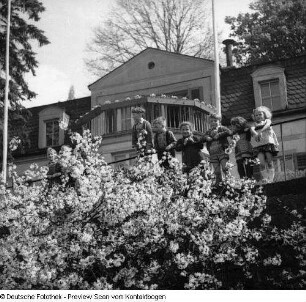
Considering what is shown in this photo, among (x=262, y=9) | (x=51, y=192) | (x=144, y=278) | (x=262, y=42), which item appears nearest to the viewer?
(x=144, y=278)

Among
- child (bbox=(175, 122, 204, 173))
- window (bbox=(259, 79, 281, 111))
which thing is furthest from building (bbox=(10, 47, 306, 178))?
child (bbox=(175, 122, 204, 173))

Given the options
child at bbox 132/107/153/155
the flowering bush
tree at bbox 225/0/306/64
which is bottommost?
the flowering bush

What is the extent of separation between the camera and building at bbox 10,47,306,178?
13.3 metres

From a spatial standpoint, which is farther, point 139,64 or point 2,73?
point 139,64

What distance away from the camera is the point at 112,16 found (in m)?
14.4

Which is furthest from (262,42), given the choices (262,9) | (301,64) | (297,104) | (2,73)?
(2,73)

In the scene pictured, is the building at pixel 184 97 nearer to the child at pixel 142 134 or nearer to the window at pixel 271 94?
the window at pixel 271 94

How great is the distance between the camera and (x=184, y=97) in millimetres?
13906

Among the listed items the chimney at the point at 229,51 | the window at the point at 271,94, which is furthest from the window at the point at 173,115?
the chimney at the point at 229,51

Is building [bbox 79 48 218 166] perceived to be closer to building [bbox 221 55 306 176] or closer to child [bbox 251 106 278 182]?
building [bbox 221 55 306 176]

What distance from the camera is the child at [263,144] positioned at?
7254 mm

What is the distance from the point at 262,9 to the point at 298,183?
1062 centimetres

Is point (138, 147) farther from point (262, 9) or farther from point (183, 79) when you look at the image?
point (262, 9)

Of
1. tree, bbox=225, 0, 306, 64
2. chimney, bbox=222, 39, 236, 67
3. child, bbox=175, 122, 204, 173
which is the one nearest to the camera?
child, bbox=175, 122, 204, 173
